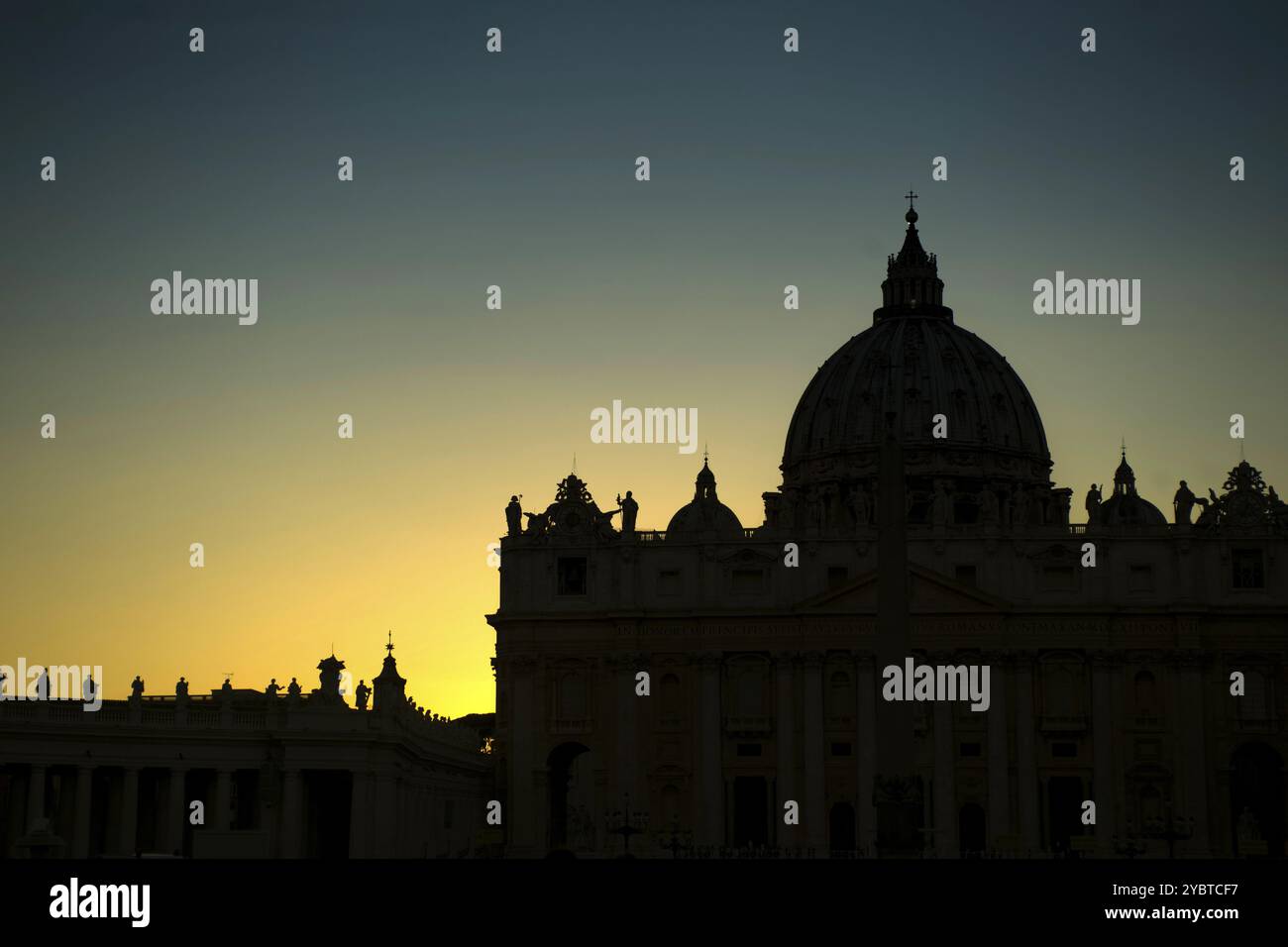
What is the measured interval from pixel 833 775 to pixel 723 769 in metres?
5.30

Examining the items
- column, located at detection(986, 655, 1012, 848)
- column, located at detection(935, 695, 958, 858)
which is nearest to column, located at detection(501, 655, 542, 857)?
column, located at detection(935, 695, 958, 858)

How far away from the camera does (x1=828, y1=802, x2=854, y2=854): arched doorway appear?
11156 cm

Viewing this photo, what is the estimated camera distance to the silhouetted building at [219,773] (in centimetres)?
7688

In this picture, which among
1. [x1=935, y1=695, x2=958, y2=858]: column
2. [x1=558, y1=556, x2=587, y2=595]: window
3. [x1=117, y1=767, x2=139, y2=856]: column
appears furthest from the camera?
[x1=558, y1=556, x2=587, y2=595]: window

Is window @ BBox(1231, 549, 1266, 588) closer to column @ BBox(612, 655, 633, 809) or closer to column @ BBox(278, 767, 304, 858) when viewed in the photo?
column @ BBox(612, 655, 633, 809)

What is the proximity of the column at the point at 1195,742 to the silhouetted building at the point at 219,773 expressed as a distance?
3896cm

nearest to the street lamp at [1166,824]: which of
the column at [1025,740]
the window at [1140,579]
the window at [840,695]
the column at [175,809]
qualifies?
the column at [1025,740]

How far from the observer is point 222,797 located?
8188cm

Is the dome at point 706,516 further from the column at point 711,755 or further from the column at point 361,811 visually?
the column at point 361,811

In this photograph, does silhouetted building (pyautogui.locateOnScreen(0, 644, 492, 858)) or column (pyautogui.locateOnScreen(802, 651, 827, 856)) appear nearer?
silhouetted building (pyautogui.locateOnScreen(0, 644, 492, 858))

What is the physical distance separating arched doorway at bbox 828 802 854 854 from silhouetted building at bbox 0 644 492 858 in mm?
27050

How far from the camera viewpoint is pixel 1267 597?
11244cm
